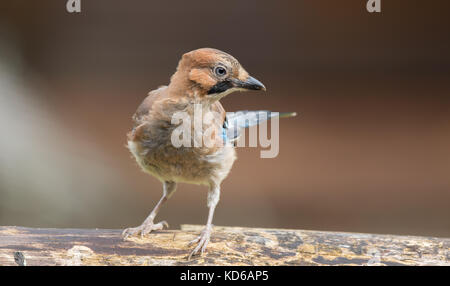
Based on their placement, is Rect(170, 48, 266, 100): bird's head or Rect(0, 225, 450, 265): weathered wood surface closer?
Rect(0, 225, 450, 265): weathered wood surface

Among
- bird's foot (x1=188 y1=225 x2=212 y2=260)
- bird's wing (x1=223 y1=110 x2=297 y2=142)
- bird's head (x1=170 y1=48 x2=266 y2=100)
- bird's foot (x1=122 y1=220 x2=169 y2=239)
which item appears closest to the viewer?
bird's foot (x1=188 y1=225 x2=212 y2=260)

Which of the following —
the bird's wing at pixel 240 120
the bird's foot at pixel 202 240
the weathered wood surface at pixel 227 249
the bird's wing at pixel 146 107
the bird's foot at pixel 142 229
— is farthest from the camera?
the bird's wing at pixel 240 120

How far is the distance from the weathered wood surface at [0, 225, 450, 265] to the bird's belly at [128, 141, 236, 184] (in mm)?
390

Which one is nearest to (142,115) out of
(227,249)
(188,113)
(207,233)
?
(188,113)

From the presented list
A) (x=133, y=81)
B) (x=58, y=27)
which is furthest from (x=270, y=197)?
(x=58, y=27)

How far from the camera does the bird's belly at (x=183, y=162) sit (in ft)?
9.16

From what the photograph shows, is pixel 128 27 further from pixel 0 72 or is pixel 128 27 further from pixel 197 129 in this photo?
pixel 197 129

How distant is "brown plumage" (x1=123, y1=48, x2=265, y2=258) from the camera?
275 centimetres

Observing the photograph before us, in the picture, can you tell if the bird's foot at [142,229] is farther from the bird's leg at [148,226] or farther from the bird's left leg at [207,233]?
the bird's left leg at [207,233]

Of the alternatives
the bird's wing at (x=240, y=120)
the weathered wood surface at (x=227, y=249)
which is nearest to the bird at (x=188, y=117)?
the weathered wood surface at (x=227, y=249)

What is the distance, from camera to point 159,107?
281 cm

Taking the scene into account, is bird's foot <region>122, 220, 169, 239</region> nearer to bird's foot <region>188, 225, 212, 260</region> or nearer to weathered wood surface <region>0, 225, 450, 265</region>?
weathered wood surface <region>0, 225, 450, 265</region>

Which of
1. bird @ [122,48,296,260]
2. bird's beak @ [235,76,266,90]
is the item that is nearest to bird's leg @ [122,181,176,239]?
bird @ [122,48,296,260]

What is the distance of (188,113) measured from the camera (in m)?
2.79
